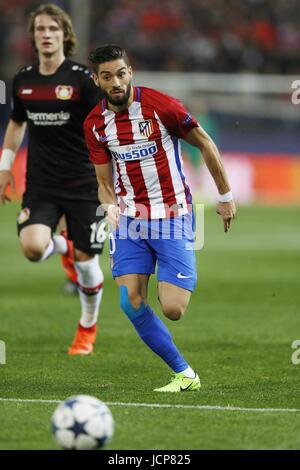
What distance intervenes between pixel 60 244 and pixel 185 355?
1643 millimetres

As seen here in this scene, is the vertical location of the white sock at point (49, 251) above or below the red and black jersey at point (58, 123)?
below

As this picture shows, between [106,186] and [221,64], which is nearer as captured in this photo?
[106,186]

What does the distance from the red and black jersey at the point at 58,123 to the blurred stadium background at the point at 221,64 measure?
12622 millimetres

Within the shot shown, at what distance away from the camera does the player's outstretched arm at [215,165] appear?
6750mm

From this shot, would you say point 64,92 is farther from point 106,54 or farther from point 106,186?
point 106,54

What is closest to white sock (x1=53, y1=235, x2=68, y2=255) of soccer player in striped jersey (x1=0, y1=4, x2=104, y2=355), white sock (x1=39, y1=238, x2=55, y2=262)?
white sock (x1=39, y1=238, x2=55, y2=262)

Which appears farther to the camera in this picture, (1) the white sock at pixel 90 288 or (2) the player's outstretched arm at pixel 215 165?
(1) the white sock at pixel 90 288

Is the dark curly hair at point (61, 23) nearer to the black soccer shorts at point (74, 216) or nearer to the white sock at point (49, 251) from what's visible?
the black soccer shorts at point (74, 216)

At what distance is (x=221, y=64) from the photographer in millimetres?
26547

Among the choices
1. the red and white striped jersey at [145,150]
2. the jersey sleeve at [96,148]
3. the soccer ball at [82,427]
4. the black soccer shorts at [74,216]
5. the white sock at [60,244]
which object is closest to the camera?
the soccer ball at [82,427]

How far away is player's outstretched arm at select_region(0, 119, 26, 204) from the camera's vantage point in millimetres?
8562

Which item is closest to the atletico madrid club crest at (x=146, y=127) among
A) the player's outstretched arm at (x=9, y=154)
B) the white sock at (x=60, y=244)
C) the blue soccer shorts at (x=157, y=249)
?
the blue soccer shorts at (x=157, y=249)

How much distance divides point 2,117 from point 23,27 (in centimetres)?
425

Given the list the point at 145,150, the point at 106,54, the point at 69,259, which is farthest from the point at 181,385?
the point at 69,259
